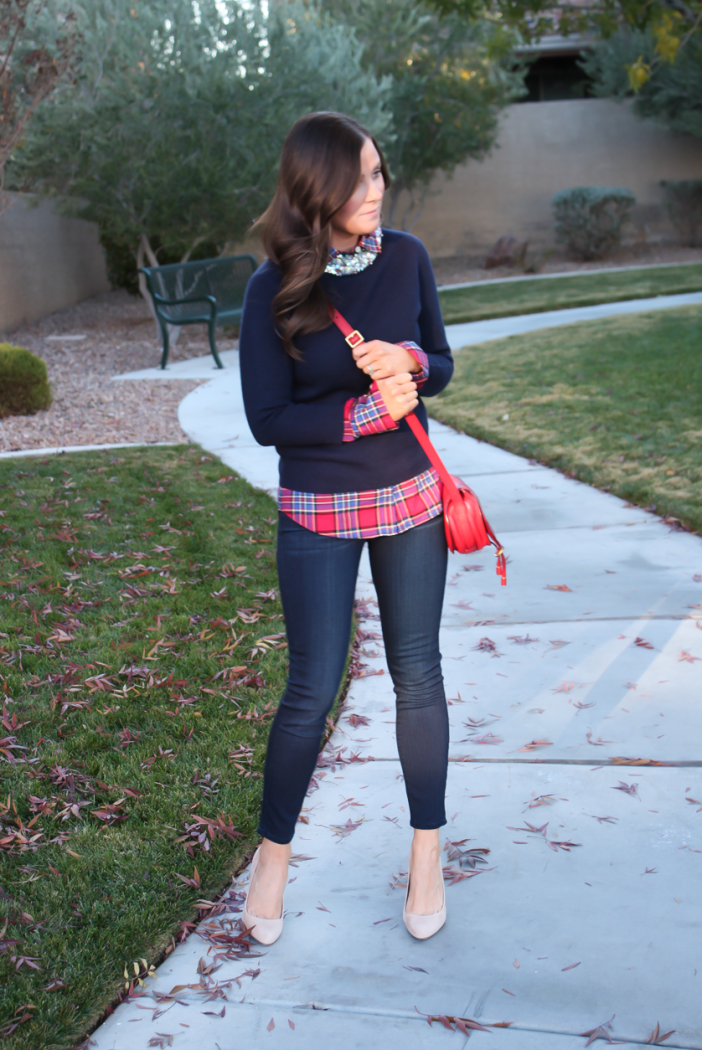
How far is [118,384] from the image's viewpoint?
10.1 m

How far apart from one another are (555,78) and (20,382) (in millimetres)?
23679

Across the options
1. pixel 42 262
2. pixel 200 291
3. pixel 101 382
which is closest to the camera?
pixel 101 382

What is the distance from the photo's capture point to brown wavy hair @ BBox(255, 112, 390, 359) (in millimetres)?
1891

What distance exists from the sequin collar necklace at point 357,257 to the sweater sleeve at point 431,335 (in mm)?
128

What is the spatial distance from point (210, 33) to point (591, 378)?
712 cm

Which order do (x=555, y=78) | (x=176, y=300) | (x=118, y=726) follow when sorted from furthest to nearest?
1. (x=555, y=78)
2. (x=176, y=300)
3. (x=118, y=726)

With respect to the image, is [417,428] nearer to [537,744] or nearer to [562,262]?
[537,744]

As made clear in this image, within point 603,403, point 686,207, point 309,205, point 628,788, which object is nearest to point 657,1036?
point 628,788

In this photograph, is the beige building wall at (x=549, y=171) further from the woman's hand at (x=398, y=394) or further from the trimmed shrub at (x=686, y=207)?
the woman's hand at (x=398, y=394)

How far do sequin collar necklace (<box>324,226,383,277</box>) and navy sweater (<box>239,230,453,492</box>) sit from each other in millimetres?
18

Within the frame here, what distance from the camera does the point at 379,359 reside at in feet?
6.28

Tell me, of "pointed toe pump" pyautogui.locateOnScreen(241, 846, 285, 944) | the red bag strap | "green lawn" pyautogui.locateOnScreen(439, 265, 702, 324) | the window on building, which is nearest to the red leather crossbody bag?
the red bag strap

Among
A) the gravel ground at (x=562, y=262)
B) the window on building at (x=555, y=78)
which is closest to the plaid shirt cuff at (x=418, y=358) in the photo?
the gravel ground at (x=562, y=262)

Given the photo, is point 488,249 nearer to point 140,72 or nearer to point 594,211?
point 594,211
